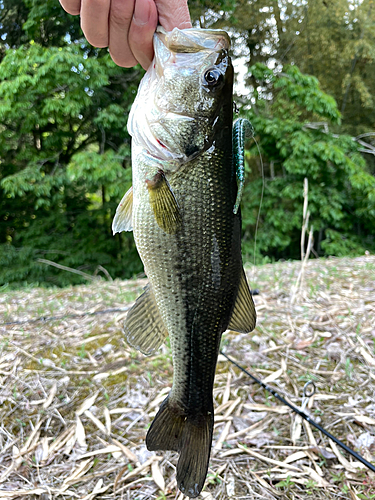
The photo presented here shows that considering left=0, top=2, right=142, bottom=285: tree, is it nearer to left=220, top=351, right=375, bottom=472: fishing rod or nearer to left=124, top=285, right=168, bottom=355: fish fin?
left=220, top=351, right=375, bottom=472: fishing rod

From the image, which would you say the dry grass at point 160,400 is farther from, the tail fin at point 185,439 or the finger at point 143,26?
the finger at point 143,26

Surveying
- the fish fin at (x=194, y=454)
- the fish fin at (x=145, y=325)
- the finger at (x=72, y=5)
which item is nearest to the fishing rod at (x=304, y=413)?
the fish fin at (x=194, y=454)

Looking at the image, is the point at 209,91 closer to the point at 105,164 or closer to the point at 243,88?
the point at 105,164

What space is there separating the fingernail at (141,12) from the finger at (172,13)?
0.21 feet

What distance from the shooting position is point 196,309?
1336mm

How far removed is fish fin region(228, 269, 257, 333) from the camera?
1.36 meters

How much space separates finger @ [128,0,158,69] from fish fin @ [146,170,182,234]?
561 millimetres

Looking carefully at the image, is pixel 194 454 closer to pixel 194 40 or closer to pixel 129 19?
pixel 194 40

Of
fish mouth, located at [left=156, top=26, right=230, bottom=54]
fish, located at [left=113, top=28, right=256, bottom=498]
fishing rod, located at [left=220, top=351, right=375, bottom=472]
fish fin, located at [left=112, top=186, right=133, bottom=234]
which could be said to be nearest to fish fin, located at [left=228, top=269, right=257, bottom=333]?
fish, located at [left=113, top=28, right=256, bottom=498]

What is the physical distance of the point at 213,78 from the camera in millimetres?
1261

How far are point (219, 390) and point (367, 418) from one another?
0.91 metres

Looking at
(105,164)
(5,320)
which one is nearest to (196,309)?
(5,320)

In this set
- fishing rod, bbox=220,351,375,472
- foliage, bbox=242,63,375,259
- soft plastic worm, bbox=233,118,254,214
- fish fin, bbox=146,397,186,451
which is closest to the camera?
soft plastic worm, bbox=233,118,254,214

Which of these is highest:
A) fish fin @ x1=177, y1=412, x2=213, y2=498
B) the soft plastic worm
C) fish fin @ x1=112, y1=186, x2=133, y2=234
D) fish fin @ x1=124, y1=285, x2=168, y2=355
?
the soft plastic worm
